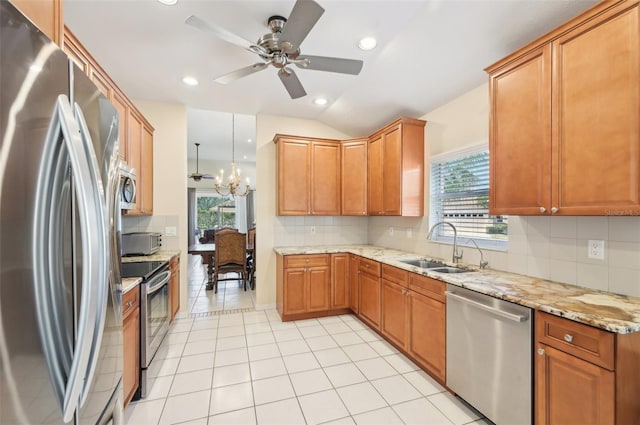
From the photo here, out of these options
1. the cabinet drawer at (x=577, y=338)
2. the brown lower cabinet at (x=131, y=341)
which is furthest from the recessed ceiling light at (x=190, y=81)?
the cabinet drawer at (x=577, y=338)

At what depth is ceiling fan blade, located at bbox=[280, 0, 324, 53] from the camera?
5.04 ft

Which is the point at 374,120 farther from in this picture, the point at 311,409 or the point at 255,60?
the point at 311,409

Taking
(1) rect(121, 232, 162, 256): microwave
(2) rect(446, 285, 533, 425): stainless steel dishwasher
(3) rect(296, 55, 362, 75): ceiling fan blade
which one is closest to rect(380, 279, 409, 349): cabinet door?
(2) rect(446, 285, 533, 425): stainless steel dishwasher

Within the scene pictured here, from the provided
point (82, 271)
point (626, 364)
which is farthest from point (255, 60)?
point (626, 364)

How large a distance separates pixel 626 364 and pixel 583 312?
23 centimetres

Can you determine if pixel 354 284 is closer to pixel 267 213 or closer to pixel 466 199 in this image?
pixel 267 213

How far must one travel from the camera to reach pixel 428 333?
233cm

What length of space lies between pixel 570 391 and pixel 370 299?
2033 millimetres

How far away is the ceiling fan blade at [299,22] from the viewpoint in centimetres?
154

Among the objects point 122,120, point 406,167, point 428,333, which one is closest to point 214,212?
point 122,120

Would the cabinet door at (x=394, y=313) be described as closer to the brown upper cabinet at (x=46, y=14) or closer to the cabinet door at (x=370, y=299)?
the cabinet door at (x=370, y=299)

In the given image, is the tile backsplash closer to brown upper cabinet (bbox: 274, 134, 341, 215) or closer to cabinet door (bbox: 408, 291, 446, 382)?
brown upper cabinet (bbox: 274, 134, 341, 215)

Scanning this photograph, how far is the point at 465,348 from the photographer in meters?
1.95

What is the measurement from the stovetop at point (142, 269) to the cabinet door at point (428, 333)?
86.9 inches
